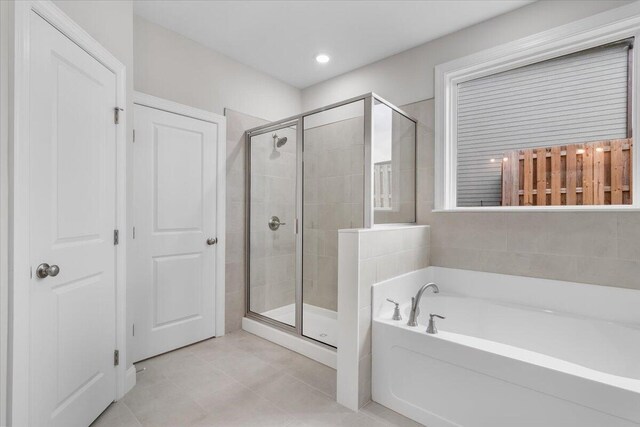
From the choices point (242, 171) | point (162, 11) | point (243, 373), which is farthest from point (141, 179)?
point (243, 373)

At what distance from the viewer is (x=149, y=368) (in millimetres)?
2275

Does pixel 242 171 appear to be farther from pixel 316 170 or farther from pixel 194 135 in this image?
pixel 316 170

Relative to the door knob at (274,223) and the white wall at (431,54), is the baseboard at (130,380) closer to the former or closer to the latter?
the door knob at (274,223)

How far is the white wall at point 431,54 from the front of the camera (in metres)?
2.10

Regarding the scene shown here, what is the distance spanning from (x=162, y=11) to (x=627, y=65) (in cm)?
324

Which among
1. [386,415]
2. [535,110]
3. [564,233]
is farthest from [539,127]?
[386,415]

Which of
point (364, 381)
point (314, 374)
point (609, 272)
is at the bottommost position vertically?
point (314, 374)

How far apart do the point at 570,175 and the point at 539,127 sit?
1.38 feet

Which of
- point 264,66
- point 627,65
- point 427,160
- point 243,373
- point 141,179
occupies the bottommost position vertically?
point 243,373

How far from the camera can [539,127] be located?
2.26 m

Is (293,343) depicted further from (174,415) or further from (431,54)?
(431,54)

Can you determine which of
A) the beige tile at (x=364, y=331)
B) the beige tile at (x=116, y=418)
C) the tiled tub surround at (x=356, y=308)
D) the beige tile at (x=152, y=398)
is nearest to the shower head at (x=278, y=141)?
the tiled tub surround at (x=356, y=308)

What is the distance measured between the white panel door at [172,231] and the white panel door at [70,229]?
549 mm

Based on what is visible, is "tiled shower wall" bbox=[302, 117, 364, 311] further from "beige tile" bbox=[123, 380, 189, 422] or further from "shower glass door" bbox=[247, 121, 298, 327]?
"beige tile" bbox=[123, 380, 189, 422]
